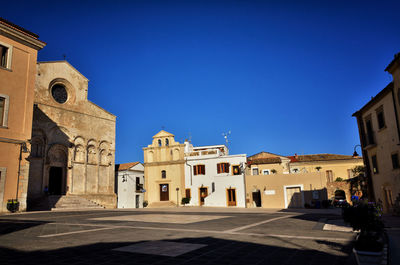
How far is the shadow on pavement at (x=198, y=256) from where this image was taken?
5.62 metres

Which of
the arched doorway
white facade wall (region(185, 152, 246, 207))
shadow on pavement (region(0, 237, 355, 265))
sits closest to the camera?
shadow on pavement (region(0, 237, 355, 265))

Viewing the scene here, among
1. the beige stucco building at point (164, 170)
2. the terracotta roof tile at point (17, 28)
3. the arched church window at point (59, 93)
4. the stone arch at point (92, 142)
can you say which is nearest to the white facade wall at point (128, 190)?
the beige stucco building at point (164, 170)

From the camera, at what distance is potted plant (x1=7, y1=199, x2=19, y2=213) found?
19750 millimetres

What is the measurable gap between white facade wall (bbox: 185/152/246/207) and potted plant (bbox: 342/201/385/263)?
3061 cm

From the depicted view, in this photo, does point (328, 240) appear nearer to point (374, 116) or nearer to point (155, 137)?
point (374, 116)

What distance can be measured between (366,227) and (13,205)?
21.4 metres

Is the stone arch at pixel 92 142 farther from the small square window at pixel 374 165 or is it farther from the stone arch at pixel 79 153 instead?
the small square window at pixel 374 165

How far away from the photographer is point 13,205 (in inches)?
784

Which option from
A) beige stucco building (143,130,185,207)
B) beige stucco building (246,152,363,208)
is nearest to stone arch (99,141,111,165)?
beige stucco building (143,130,185,207)

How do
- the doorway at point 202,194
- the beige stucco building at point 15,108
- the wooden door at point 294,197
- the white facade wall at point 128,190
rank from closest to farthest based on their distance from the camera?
the beige stucco building at point 15,108 → the wooden door at point 294,197 → the doorway at point 202,194 → the white facade wall at point 128,190

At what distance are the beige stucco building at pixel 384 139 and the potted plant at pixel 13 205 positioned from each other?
2492 centimetres

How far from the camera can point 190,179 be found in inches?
1590

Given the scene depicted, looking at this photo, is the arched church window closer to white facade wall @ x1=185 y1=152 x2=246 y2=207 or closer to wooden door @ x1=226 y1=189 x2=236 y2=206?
white facade wall @ x1=185 y1=152 x2=246 y2=207

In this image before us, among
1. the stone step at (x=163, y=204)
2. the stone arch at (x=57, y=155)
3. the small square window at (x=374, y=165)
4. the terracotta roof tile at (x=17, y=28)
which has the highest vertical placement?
the terracotta roof tile at (x=17, y=28)
